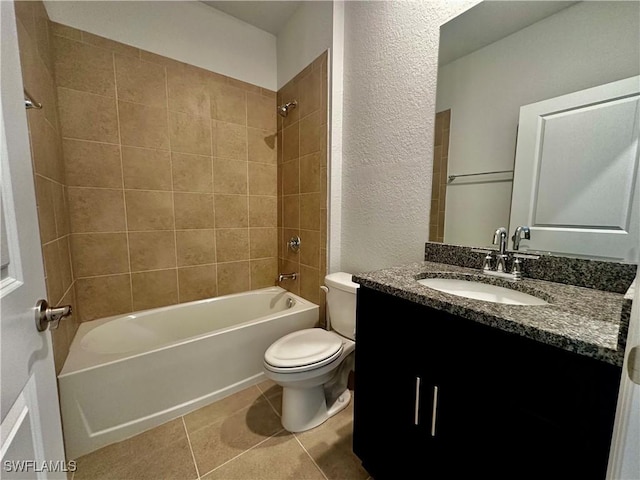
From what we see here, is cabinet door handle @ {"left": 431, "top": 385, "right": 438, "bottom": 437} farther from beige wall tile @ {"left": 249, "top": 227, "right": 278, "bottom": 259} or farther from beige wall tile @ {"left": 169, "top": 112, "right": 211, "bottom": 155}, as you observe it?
beige wall tile @ {"left": 169, "top": 112, "right": 211, "bottom": 155}

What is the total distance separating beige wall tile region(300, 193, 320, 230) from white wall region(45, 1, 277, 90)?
1112mm

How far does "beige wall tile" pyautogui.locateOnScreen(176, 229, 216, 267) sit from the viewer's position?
1979 millimetres

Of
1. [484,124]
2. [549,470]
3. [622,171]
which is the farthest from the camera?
[484,124]

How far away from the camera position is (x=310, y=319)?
6.44 ft

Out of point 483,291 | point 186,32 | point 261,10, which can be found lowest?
point 483,291

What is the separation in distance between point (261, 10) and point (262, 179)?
1.24m

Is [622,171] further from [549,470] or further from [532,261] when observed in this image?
[549,470]

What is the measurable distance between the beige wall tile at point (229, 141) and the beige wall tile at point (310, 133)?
0.53 metres

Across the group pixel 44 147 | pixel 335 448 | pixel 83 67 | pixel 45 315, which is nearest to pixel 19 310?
pixel 45 315

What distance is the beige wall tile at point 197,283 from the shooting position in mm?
2006

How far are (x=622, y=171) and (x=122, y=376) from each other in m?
2.17

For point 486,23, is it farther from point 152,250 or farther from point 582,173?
point 152,250

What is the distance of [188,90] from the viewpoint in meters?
1.90

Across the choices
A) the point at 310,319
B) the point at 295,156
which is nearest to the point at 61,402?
the point at 310,319
